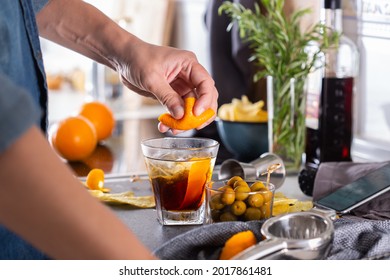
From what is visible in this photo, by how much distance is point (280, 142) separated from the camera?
1497mm

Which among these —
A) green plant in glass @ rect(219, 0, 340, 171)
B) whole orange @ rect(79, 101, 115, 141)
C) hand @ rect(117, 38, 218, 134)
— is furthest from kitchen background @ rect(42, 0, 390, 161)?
hand @ rect(117, 38, 218, 134)

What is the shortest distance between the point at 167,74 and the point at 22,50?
23cm

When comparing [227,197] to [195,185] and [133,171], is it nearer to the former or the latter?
[195,185]

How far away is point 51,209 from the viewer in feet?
1.79

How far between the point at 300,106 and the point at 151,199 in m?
0.41

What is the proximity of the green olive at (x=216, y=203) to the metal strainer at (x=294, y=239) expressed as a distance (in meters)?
0.17

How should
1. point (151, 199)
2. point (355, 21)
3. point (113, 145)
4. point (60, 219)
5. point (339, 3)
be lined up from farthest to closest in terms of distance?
1. point (113, 145)
2. point (355, 21)
3. point (339, 3)
4. point (151, 199)
5. point (60, 219)

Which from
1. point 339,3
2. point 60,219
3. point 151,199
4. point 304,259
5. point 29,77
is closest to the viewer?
point 60,219

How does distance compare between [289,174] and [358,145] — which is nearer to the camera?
[289,174]

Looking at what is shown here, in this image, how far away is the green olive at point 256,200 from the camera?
1.02 m

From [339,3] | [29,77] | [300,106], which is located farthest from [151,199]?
[339,3]

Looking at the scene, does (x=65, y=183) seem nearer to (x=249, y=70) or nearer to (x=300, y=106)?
(x=300, y=106)

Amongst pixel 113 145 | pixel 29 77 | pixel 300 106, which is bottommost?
pixel 113 145

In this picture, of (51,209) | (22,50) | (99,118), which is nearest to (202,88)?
(22,50)
